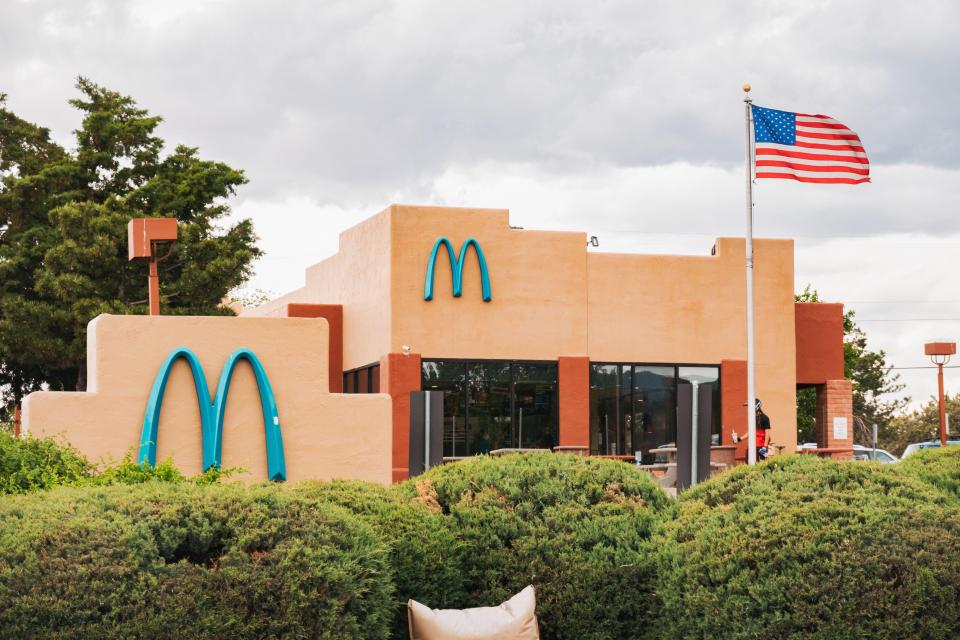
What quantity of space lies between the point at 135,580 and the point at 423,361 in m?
19.5

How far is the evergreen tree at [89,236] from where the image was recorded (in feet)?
114

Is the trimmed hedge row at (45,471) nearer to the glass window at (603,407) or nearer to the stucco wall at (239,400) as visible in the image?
the stucco wall at (239,400)

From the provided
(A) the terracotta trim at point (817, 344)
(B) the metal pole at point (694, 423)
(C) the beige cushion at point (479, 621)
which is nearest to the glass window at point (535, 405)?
(A) the terracotta trim at point (817, 344)

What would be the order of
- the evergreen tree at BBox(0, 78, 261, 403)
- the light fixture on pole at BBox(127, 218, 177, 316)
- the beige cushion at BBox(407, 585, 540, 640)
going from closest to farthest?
1. the beige cushion at BBox(407, 585, 540, 640)
2. the light fixture on pole at BBox(127, 218, 177, 316)
3. the evergreen tree at BBox(0, 78, 261, 403)

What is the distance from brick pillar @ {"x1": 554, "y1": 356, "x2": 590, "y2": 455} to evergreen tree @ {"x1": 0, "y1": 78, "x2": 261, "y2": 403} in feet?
44.2

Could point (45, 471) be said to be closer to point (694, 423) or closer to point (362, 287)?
point (694, 423)

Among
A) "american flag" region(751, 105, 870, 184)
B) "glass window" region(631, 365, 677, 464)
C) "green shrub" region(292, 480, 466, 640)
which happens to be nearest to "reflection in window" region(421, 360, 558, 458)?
"glass window" region(631, 365, 677, 464)

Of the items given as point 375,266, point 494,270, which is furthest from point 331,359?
point 494,270

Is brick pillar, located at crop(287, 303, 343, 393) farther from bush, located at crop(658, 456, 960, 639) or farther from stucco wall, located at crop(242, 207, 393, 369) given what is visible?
bush, located at crop(658, 456, 960, 639)

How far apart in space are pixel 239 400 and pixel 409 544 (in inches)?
350

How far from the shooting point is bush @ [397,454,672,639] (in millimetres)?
8266

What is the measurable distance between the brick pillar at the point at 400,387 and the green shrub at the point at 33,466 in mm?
15776

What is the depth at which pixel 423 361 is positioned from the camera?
26.2 meters

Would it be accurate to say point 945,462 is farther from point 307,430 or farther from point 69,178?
point 69,178
